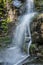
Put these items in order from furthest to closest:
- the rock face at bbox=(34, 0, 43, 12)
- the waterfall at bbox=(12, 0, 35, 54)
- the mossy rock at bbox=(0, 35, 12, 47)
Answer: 1. the rock face at bbox=(34, 0, 43, 12)
2. the mossy rock at bbox=(0, 35, 12, 47)
3. the waterfall at bbox=(12, 0, 35, 54)

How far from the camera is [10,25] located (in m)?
9.66

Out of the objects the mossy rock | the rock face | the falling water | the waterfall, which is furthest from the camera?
the rock face

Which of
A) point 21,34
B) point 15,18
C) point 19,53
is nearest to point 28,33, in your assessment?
point 21,34

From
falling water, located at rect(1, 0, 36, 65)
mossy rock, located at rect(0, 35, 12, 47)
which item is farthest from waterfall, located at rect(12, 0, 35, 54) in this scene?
mossy rock, located at rect(0, 35, 12, 47)

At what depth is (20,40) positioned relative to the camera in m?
8.72

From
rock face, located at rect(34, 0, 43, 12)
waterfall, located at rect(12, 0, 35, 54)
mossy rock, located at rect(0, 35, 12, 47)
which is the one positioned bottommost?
mossy rock, located at rect(0, 35, 12, 47)

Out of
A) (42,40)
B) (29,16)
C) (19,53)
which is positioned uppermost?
(29,16)

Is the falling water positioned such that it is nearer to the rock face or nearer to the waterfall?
the waterfall

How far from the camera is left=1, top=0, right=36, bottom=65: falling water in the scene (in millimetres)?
7629

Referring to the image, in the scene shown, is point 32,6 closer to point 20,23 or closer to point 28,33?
point 20,23

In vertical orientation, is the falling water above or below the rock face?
below

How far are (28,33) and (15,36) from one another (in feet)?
2.60

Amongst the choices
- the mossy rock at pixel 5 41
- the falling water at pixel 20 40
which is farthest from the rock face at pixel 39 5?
the mossy rock at pixel 5 41

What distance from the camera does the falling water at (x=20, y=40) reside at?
25.0ft
